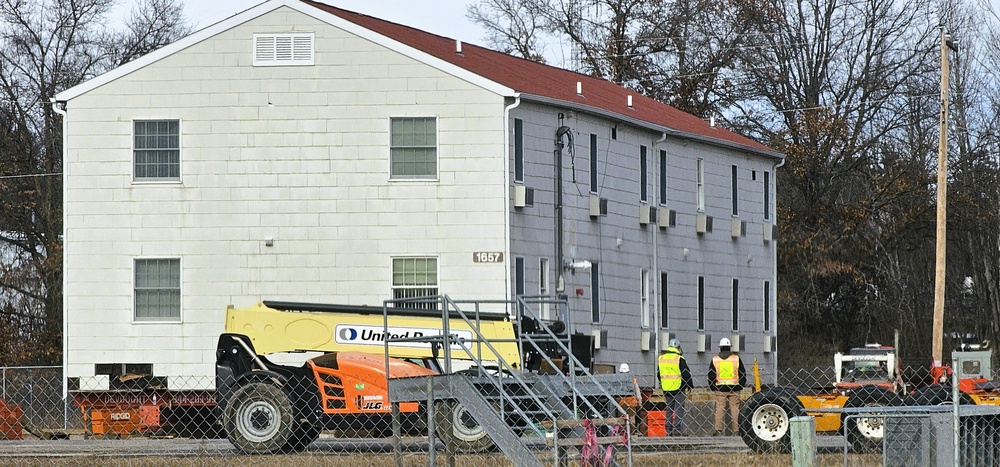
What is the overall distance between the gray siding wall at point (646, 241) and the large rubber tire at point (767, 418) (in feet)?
39.3

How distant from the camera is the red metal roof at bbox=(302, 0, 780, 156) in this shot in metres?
34.5

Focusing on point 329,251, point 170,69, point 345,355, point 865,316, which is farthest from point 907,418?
point 865,316

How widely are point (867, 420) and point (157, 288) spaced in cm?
1648

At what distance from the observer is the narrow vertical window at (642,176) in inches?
1482

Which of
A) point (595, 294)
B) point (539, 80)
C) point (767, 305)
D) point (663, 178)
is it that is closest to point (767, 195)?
point (767, 305)

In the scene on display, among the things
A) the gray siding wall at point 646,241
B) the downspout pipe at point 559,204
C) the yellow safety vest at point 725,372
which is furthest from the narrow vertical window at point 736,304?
the yellow safety vest at point 725,372

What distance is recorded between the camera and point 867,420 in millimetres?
20797

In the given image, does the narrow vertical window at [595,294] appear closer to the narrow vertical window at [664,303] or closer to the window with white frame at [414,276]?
the narrow vertical window at [664,303]

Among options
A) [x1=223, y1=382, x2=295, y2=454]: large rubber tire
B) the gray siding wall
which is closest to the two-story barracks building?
the gray siding wall

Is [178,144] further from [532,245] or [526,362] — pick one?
[526,362]

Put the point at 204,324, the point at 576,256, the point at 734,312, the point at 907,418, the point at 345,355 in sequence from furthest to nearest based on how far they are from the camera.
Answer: the point at 734,312 < the point at 576,256 < the point at 204,324 < the point at 345,355 < the point at 907,418

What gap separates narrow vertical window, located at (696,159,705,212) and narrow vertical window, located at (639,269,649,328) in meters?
3.37

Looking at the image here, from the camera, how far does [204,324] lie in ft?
105

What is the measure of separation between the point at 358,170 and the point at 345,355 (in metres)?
9.32
